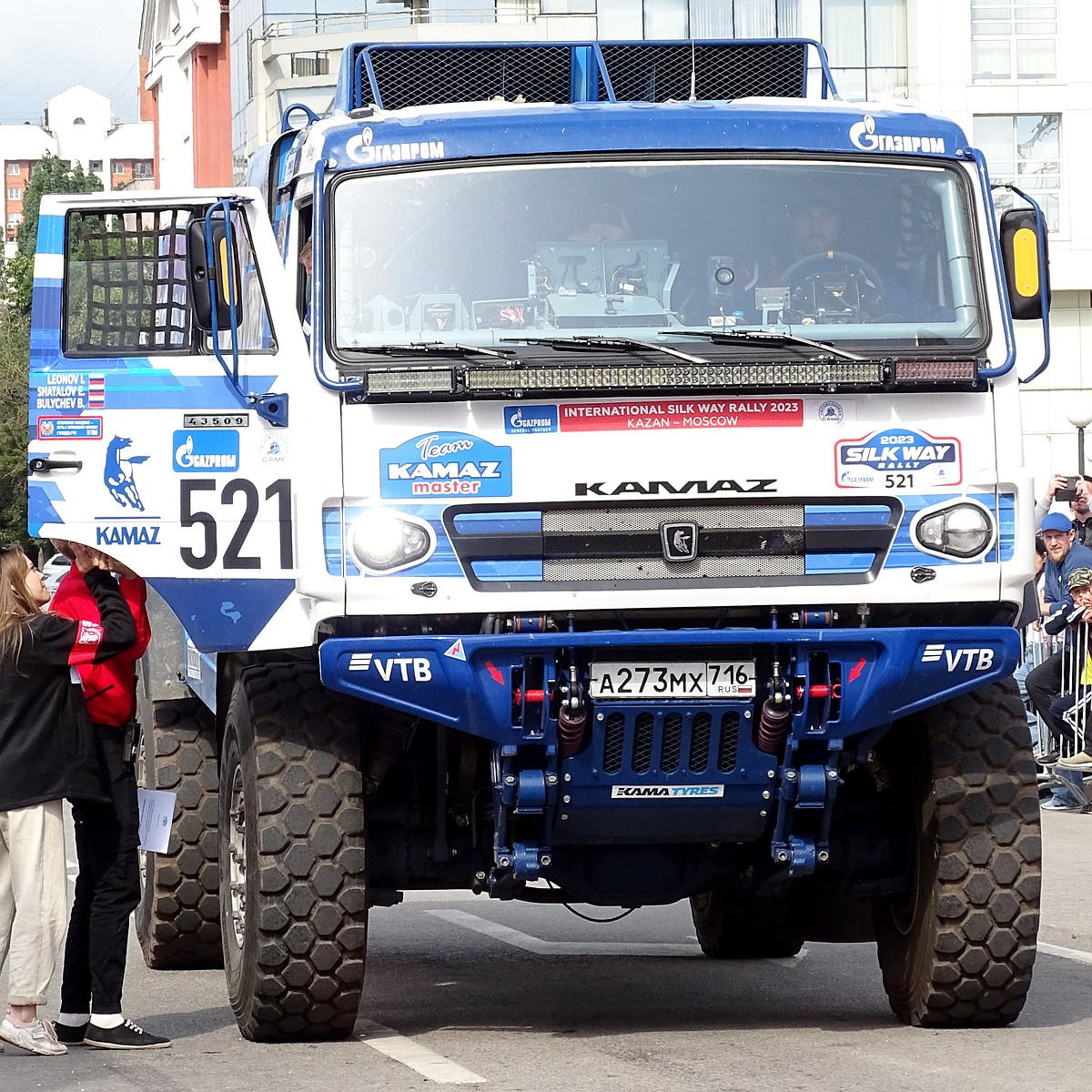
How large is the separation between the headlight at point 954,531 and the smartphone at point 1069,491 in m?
9.42

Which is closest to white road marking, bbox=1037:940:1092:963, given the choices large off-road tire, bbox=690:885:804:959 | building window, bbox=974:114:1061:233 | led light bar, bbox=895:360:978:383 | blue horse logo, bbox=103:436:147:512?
large off-road tire, bbox=690:885:804:959

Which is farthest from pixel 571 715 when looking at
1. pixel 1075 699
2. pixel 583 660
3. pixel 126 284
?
pixel 1075 699

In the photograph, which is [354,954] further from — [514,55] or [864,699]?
[514,55]

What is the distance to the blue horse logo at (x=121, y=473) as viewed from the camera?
8.45m

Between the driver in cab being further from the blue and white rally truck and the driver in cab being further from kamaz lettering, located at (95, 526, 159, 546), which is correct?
kamaz lettering, located at (95, 526, 159, 546)

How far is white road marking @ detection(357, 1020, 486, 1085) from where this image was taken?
7.33 meters

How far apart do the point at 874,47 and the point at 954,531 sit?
37.1 meters

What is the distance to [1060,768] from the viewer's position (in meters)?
16.2

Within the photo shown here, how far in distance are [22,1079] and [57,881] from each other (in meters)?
0.79

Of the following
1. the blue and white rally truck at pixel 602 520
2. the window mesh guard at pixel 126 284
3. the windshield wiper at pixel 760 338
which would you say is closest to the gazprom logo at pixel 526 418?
the blue and white rally truck at pixel 602 520

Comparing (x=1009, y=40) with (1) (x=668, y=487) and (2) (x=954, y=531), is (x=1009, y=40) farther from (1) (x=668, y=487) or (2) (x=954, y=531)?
(1) (x=668, y=487)

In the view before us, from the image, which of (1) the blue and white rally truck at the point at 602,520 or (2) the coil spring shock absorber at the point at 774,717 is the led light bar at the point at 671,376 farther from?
(2) the coil spring shock absorber at the point at 774,717

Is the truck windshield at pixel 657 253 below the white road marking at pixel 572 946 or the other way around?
the other way around

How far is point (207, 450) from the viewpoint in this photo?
824 centimetres
